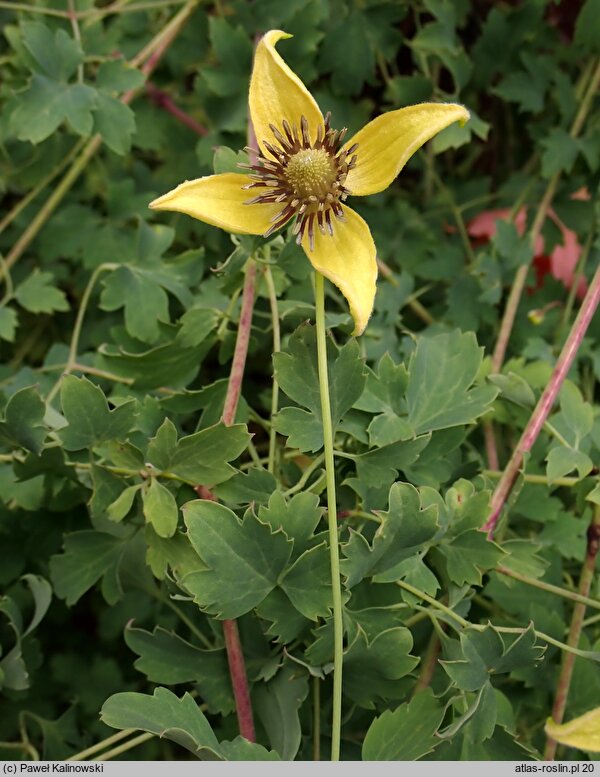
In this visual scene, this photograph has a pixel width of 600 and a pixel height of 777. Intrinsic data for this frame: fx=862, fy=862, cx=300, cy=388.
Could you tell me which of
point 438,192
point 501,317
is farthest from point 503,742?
point 438,192

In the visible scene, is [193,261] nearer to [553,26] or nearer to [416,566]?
[416,566]

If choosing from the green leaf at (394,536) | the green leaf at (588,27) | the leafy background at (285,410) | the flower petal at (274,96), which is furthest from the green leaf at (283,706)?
the green leaf at (588,27)

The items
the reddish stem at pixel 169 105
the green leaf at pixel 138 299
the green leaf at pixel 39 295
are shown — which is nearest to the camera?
the green leaf at pixel 138 299

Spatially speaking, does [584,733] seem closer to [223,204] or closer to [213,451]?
[213,451]

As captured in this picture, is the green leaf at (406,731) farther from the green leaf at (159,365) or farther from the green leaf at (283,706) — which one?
the green leaf at (159,365)

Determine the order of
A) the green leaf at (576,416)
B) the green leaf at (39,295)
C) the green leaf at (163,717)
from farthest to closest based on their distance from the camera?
the green leaf at (39,295)
the green leaf at (576,416)
the green leaf at (163,717)

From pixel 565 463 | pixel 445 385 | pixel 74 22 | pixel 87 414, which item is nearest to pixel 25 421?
pixel 87 414
